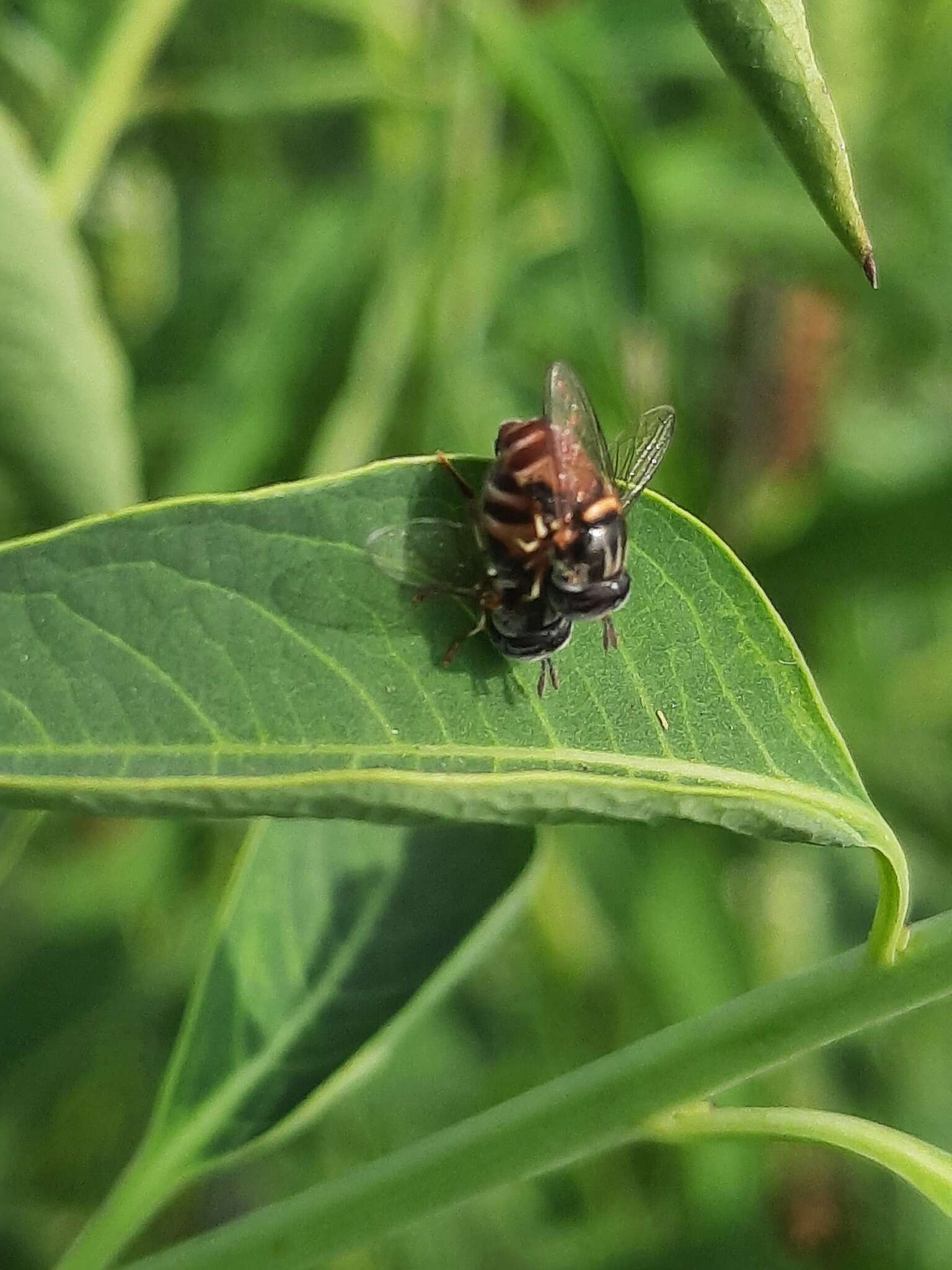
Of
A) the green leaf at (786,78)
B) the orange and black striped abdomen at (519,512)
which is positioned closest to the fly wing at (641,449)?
the orange and black striped abdomen at (519,512)

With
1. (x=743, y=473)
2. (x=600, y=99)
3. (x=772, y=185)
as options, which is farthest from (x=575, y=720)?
(x=743, y=473)

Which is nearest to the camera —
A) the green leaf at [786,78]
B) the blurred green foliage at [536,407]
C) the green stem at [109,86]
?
the green leaf at [786,78]

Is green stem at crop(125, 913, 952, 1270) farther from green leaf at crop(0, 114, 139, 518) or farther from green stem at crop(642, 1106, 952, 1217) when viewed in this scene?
green leaf at crop(0, 114, 139, 518)

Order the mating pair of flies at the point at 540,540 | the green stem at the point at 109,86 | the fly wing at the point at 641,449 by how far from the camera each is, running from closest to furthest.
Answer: the mating pair of flies at the point at 540,540 < the fly wing at the point at 641,449 < the green stem at the point at 109,86

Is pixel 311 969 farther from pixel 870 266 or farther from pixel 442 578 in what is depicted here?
pixel 870 266

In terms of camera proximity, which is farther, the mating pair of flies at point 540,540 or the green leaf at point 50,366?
the green leaf at point 50,366

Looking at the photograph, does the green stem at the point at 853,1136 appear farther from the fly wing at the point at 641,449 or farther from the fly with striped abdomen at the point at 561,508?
the fly wing at the point at 641,449
